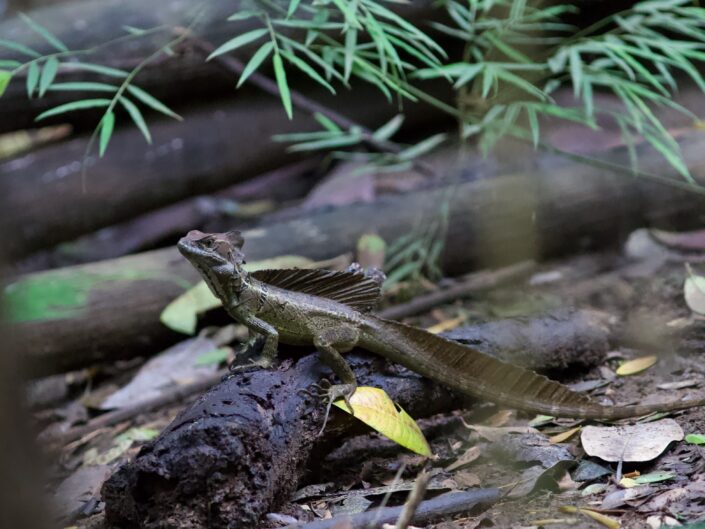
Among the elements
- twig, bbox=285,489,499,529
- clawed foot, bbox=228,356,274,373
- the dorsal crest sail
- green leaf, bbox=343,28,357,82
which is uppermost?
green leaf, bbox=343,28,357,82

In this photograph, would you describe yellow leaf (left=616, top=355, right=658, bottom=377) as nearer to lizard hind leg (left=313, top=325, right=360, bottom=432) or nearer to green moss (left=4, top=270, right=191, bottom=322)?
lizard hind leg (left=313, top=325, right=360, bottom=432)

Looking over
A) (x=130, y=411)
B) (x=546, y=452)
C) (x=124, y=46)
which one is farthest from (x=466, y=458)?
(x=124, y=46)

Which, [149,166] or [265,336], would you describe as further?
[149,166]

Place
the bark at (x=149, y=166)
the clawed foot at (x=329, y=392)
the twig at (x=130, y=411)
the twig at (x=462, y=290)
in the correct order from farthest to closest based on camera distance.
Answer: the bark at (x=149, y=166) < the twig at (x=462, y=290) < the twig at (x=130, y=411) < the clawed foot at (x=329, y=392)

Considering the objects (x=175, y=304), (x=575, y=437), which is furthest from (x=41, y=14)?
(x=575, y=437)

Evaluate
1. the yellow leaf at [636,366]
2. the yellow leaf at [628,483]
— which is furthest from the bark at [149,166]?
the yellow leaf at [628,483]

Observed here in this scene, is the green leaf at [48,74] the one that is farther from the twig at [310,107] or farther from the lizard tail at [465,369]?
the twig at [310,107]

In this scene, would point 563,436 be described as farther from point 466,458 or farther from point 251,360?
point 251,360

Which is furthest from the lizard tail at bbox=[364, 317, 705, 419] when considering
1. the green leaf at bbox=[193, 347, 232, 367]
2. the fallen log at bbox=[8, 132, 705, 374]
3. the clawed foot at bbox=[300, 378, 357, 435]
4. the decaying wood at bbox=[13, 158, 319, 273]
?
the decaying wood at bbox=[13, 158, 319, 273]
